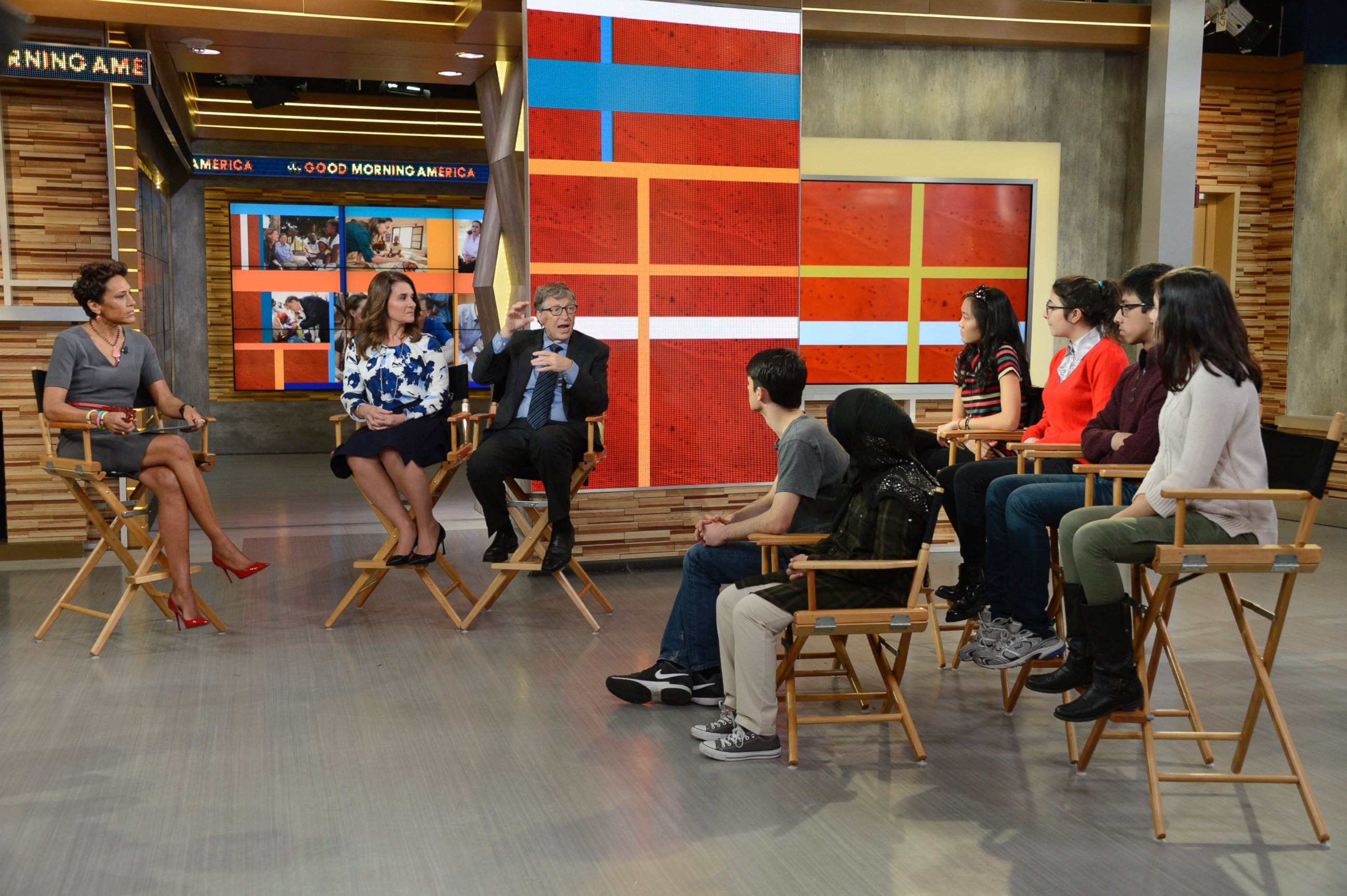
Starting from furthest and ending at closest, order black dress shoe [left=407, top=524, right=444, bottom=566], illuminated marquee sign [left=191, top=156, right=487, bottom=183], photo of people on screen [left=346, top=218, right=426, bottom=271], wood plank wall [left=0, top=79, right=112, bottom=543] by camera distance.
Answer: photo of people on screen [left=346, top=218, right=426, bottom=271] → illuminated marquee sign [left=191, top=156, right=487, bottom=183] → wood plank wall [left=0, top=79, right=112, bottom=543] → black dress shoe [left=407, top=524, right=444, bottom=566]

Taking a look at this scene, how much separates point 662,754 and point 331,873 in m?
1.07

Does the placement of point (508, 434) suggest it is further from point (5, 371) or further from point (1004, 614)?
point (5, 371)

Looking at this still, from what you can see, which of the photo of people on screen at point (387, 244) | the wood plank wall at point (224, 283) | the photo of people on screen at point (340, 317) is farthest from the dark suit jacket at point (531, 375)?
the wood plank wall at point (224, 283)

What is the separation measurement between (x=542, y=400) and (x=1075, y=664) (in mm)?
2790

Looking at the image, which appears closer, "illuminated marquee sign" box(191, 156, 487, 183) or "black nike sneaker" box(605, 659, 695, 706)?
"black nike sneaker" box(605, 659, 695, 706)

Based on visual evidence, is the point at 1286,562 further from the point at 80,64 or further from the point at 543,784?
the point at 80,64

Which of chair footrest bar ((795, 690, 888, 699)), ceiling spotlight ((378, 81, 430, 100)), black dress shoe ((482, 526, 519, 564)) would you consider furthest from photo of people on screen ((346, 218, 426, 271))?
chair footrest bar ((795, 690, 888, 699))

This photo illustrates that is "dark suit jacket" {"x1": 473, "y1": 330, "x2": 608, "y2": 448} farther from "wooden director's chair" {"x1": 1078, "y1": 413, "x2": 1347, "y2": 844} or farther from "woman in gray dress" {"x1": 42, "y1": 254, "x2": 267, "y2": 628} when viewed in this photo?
"wooden director's chair" {"x1": 1078, "y1": 413, "x2": 1347, "y2": 844}

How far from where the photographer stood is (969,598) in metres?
3.79

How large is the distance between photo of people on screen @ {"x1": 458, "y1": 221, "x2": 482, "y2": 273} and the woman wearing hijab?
9.93 meters

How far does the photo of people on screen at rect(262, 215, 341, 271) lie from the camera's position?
12.2 metres

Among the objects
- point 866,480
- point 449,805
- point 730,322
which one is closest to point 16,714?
point 449,805

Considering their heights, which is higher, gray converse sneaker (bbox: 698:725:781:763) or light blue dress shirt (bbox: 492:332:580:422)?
light blue dress shirt (bbox: 492:332:580:422)

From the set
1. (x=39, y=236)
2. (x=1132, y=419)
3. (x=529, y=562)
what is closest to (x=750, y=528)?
(x=1132, y=419)
